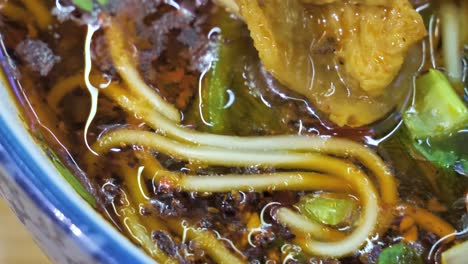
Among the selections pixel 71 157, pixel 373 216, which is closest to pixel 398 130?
pixel 373 216

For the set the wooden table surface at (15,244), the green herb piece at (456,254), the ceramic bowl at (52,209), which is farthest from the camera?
→ the wooden table surface at (15,244)

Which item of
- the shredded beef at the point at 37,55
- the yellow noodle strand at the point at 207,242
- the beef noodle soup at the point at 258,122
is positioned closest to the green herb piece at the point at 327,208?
the beef noodle soup at the point at 258,122

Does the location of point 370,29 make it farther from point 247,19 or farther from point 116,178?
point 116,178

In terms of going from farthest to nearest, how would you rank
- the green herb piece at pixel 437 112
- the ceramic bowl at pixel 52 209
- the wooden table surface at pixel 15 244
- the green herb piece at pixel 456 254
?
the wooden table surface at pixel 15 244, the green herb piece at pixel 437 112, the green herb piece at pixel 456 254, the ceramic bowl at pixel 52 209

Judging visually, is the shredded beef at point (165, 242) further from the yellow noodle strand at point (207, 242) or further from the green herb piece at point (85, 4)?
the green herb piece at point (85, 4)

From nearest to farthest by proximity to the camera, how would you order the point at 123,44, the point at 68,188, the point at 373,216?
the point at 68,188 < the point at 373,216 < the point at 123,44

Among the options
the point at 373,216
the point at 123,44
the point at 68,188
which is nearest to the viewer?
the point at 68,188
